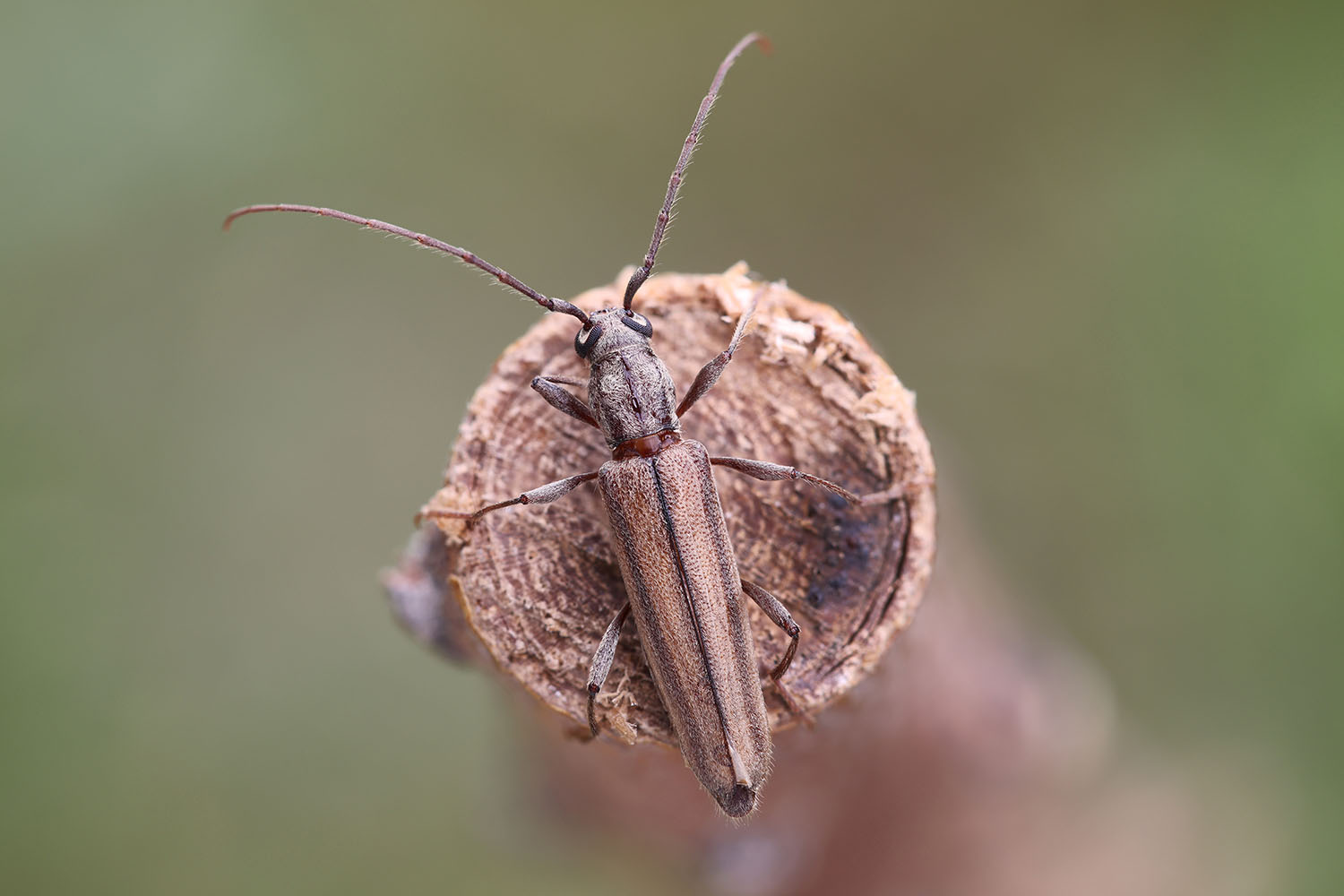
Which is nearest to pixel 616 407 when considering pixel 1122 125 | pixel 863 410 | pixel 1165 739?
pixel 863 410

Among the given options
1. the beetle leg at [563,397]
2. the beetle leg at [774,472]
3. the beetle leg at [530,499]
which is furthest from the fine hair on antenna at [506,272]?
the beetle leg at [774,472]

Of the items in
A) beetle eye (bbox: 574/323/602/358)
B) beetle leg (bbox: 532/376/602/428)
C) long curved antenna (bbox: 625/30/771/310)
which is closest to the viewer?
beetle leg (bbox: 532/376/602/428)

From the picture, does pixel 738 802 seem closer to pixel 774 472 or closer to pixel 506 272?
pixel 774 472

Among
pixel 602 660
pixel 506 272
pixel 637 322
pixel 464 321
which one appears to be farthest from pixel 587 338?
pixel 464 321

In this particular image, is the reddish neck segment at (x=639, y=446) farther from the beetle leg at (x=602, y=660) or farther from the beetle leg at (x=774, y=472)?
the beetle leg at (x=602, y=660)

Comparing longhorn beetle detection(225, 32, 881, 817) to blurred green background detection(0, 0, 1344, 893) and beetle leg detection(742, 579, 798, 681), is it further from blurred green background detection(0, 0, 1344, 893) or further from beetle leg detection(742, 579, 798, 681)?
blurred green background detection(0, 0, 1344, 893)

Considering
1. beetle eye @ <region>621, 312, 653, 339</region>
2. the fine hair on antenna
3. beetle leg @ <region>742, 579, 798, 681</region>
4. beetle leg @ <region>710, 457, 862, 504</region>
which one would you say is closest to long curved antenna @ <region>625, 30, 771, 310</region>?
the fine hair on antenna

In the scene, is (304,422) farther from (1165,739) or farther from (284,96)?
(1165,739)
